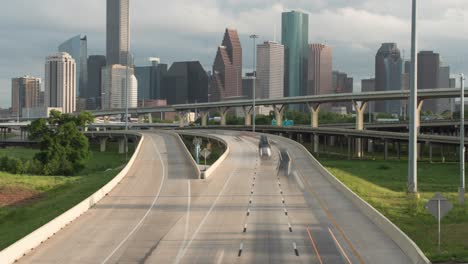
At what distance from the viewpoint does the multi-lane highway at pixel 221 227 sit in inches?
835

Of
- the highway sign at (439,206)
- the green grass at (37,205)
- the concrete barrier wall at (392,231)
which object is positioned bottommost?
the green grass at (37,205)

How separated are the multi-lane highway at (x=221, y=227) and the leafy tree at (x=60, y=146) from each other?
2946cm

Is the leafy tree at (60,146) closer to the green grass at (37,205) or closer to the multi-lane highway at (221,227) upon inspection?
the green grass at (37,205)

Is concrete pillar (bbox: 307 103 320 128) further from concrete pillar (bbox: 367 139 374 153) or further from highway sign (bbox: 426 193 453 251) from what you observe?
highway sign (bbox: 426 193 453 251)

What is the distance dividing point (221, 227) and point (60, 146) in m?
52.8

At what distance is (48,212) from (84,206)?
643 centimetres

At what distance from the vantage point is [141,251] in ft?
72.2

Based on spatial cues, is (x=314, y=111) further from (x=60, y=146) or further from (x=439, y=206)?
(x=439, y=206)

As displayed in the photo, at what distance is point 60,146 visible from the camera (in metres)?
74.9

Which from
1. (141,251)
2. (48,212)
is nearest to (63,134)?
(48,212)

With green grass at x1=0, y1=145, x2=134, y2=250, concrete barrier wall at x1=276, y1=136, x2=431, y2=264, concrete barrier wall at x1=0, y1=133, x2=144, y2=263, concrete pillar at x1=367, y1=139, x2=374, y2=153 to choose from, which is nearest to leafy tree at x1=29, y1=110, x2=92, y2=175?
green grass at x1=0, y1=145, x2=134, y2=250

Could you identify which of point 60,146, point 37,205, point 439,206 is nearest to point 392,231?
point 439,206

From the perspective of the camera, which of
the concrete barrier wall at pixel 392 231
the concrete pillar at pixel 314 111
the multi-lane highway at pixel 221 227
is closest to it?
the concrete barrier wall at pixel 392 231

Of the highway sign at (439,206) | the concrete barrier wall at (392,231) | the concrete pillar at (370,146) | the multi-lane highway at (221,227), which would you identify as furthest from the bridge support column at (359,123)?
the highway sign at (439,206)
